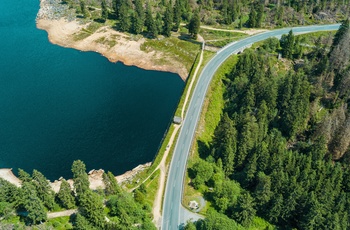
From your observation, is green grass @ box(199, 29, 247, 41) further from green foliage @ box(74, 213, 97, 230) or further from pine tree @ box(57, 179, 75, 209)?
green foliage @ box(74, 213, 97, 230)

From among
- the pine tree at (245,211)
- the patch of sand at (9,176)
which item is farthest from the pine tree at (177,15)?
the pine tree at (245,211)

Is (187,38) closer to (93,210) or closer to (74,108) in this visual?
(74,108)

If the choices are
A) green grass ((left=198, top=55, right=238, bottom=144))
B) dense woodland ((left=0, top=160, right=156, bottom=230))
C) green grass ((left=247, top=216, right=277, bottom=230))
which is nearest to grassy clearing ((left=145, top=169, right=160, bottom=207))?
dense woodland ((left=0, top=160, right=156, bottom=230))

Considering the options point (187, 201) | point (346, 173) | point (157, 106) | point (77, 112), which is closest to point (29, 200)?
point (187, 201)

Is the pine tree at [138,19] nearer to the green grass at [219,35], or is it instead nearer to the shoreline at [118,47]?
the shoreline at [118,47]

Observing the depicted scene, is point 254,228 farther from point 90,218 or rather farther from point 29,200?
point 29,200

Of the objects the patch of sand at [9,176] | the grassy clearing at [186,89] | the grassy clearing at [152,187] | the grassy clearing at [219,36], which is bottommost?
the patch of sand at [9,176]

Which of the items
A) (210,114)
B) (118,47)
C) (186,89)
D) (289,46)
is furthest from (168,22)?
(210,114)
